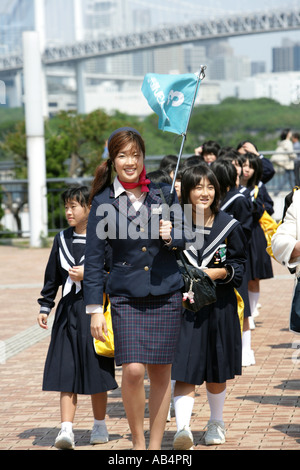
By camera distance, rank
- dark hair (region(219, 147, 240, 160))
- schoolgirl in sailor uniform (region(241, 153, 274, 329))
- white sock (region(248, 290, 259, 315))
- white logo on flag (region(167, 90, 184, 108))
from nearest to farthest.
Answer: white logo on flag (region(167, 90, 184, 108))
dark hair (region(219, 147, 240, 160))
schoolgirl in sailor uniform (region(241, 153, 274, 329))
white sock (region(248, 290, 259, 315))

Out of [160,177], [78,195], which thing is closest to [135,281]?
[78,195]

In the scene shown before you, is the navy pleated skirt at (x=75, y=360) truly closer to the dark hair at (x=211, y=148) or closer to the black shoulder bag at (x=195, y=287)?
the black shoulder bag at (x=195, y=287)

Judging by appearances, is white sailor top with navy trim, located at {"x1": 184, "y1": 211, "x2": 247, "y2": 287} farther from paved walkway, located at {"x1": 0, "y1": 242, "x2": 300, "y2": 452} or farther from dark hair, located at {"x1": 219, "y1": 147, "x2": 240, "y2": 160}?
dark hair, located at {"x1": 219, "y1": 147, "x2": 240, "y2": 160}

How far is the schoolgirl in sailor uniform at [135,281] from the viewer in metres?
3.88

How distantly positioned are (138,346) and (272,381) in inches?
92.6

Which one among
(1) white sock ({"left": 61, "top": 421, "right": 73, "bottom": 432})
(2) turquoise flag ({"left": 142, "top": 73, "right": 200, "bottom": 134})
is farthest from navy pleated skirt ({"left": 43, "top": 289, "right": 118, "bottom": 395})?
(2) turquoise flag ({"left": 142, "top": 73, "right": 200, "bottom": 134})

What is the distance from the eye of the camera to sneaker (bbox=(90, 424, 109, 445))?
461cm

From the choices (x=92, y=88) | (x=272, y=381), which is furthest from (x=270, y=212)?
(x=92, y=88)

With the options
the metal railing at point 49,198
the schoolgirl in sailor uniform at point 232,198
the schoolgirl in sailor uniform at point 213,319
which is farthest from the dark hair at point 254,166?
the metal railing at point 49,198

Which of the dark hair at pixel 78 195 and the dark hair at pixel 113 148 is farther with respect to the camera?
the dark hair at pixel 78 195

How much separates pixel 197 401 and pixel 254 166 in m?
2.43

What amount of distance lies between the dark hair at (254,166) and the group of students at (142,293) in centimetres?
142

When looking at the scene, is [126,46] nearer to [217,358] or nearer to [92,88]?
[92,88]
